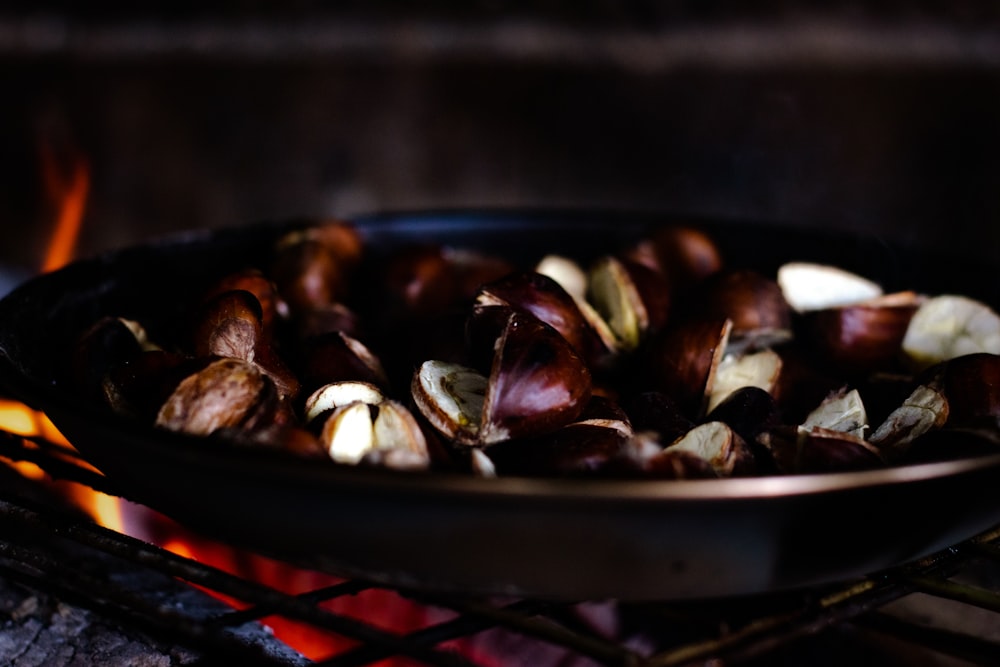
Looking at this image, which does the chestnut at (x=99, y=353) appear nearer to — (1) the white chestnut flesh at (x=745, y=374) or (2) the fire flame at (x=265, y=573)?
(2) the fire flame at (x=265, y=573)

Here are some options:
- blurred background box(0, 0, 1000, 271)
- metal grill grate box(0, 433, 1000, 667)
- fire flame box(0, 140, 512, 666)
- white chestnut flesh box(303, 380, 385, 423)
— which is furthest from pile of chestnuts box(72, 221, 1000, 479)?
blurred background box(0, 0, 1000, 271)

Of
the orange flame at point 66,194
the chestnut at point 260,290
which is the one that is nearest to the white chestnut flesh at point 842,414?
the chestnut at point 260,290

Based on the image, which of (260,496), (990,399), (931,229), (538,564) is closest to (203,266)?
(260,496)

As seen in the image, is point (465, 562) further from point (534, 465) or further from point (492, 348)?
point (492, 348)

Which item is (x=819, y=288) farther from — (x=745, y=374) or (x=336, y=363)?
(x=336, y=363)

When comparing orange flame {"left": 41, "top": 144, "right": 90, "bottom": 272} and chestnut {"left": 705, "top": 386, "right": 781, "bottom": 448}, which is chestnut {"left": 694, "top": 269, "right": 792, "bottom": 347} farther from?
orange flame {"left": 41, "top": 144, "right": 90, "bottom": 272}
